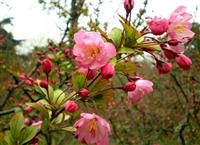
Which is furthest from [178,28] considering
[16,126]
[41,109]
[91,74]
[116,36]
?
[16,126]

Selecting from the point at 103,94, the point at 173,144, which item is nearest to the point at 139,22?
the point at 173,144

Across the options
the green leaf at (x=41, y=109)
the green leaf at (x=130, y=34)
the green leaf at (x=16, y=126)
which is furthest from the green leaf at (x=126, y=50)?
the green leaf at (x=16, y=126)

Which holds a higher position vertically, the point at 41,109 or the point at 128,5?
the point at 128,5

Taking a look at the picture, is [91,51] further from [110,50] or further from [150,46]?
[150,46]

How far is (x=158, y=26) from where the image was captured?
140cm

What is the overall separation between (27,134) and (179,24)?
69cm

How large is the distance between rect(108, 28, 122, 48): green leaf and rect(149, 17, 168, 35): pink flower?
0.51 ft

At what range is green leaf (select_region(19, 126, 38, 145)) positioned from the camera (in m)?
1.58

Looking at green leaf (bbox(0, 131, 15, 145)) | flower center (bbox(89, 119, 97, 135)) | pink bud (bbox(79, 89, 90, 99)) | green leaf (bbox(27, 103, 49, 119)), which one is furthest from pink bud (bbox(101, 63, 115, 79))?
green leaf (bbox(0, 131, 15, 145))

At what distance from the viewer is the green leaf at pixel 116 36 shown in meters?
1.52

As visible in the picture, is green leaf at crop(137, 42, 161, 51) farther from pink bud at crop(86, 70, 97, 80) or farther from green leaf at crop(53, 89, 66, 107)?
green leaf at crop(53, 89, 66, 107)

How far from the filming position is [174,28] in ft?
4.80

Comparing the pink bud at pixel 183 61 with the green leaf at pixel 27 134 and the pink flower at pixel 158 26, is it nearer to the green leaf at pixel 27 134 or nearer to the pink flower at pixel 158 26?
the pink flower at pixel 158 26

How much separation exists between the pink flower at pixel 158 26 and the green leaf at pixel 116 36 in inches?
6.1
